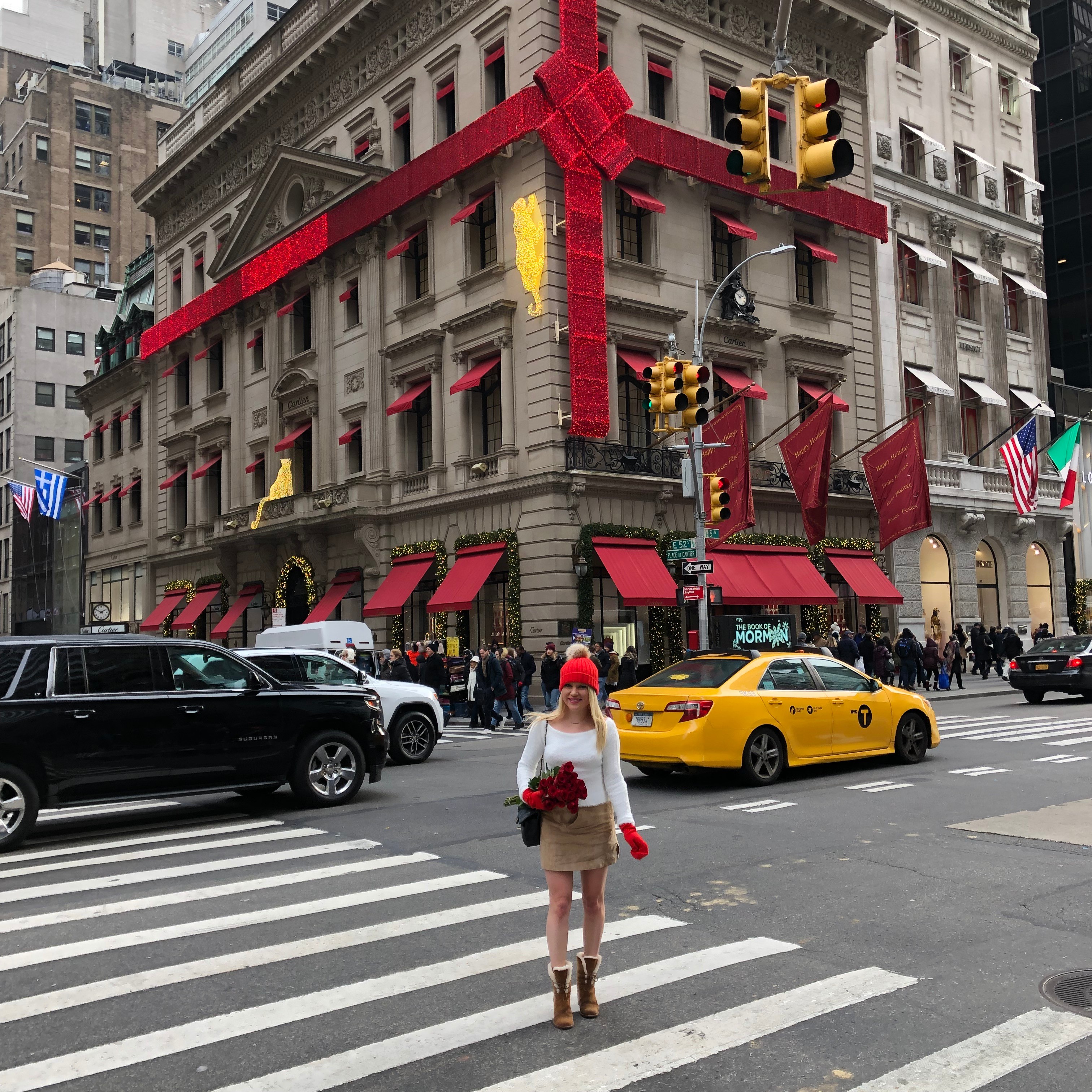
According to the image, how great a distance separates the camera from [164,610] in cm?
4741

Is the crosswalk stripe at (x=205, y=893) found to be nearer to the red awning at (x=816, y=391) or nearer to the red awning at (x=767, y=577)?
the red awning at (x=767, y=577)

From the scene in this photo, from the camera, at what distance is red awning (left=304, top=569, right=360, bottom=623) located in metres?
35.2

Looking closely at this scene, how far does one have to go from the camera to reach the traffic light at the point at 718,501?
69.9 feet

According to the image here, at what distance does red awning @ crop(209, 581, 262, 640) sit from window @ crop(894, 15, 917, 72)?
97.3 feet

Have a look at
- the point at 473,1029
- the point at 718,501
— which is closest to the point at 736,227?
the point at 718,501

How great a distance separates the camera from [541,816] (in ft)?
18.2

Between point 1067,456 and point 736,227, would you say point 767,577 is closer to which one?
point 736,227

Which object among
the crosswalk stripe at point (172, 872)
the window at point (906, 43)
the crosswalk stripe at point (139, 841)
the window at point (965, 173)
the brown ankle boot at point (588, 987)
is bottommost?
the crosswalk stripe at point (139, 841)

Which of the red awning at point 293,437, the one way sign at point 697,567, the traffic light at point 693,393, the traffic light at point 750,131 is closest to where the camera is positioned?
the traffic light at point 750,131

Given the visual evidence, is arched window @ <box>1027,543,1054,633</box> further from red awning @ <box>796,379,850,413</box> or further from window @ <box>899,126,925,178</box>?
window @ <box>899,126,925,178</box>

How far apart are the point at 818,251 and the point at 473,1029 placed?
31.9 meters

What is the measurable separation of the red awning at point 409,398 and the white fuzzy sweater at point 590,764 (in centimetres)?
2776

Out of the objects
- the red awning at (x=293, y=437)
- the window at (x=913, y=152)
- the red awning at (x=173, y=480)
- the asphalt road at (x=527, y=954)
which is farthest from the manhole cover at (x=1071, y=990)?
the red awning at (x=173, y=480)

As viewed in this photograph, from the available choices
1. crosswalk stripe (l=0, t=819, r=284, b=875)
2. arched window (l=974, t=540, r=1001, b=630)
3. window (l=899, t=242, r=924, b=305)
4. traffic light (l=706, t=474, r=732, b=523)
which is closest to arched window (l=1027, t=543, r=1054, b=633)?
arched window (l=974, t=540, r=1001, b=630)
